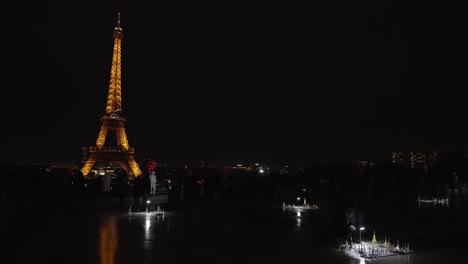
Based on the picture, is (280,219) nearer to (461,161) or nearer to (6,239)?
(6,239)

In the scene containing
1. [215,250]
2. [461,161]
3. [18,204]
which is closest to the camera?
[215,250]

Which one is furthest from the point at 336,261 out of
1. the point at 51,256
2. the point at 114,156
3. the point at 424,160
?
the point at 424,160

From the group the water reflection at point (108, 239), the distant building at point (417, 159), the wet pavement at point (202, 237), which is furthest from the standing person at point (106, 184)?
the distant building at point (417, 159)

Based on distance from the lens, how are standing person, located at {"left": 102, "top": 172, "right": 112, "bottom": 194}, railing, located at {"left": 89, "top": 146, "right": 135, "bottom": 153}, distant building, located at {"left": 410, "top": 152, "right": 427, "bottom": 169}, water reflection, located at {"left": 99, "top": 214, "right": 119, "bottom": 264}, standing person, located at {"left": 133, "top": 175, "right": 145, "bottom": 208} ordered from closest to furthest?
water reflection, located at {"left": 99, "top": 214, "right": 119, "bottom": 264}, standing person, located at {"left": 133, "top": 175, "right": 145, "bottom": 208}, standing person, located at {"left": 102, "top": 172, "right": 112, "bottom": 194}, railing, located at {"left": 89, "top": 146, "right": 135, "bottom": 153}, distant building, located at {"left": 410, "top": 152, "right": 427, "bottom": 169}

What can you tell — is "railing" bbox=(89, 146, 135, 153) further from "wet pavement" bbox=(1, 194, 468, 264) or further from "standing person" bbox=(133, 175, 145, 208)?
"wet pavement" bbox=(1, 194, 468, 264)

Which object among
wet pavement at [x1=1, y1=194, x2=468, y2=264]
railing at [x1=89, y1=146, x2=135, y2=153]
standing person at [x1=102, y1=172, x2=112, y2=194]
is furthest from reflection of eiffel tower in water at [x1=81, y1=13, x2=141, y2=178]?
wet pavement at [x1=1, y1=194, x2=468, y2=264]

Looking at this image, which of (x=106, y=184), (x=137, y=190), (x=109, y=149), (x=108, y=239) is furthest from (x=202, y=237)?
(x=109, y=149)
